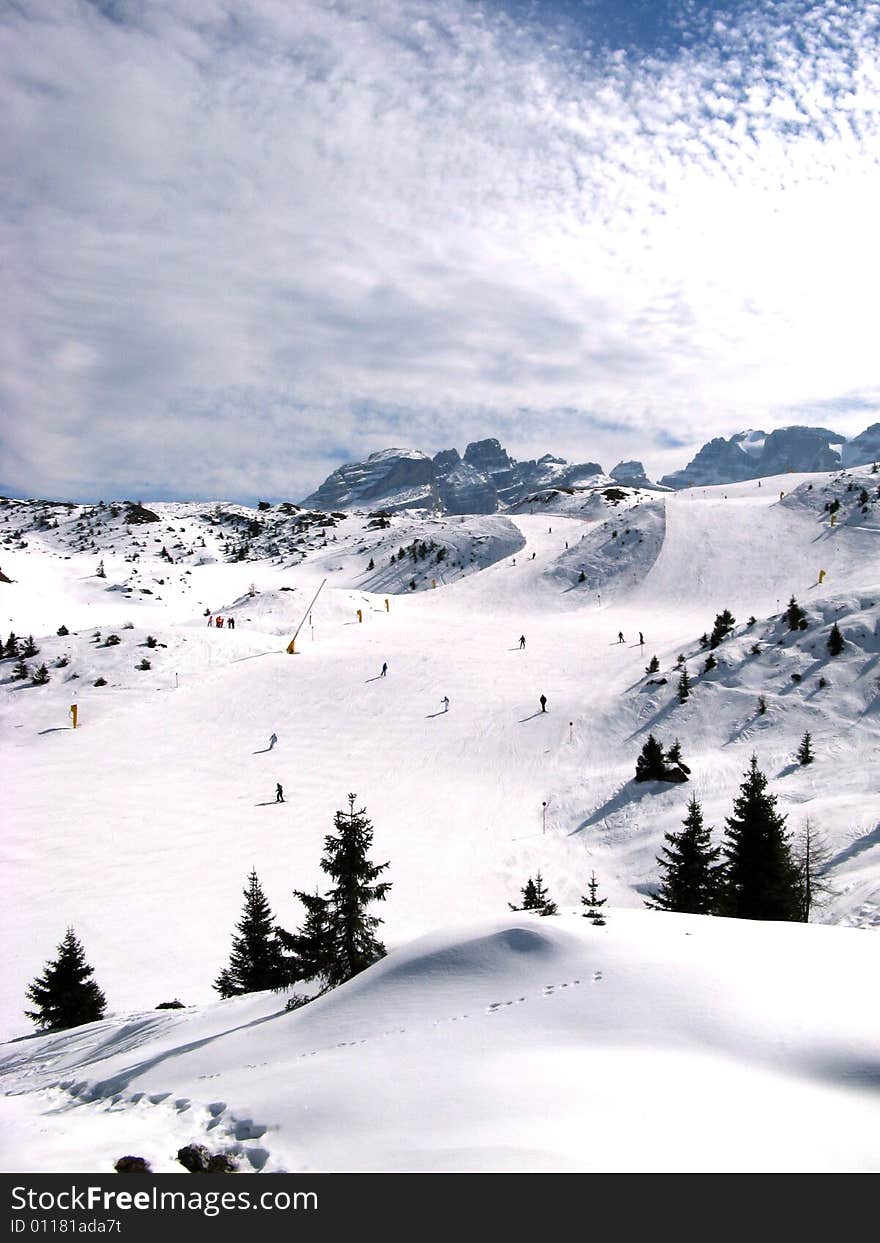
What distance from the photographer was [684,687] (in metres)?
35.6

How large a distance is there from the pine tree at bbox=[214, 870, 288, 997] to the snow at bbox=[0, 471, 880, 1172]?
4.71 ft

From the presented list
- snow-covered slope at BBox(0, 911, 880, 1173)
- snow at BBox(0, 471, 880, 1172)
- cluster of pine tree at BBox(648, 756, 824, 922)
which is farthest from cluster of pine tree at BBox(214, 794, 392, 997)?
cluster of pine tree at BBox(648, 756, 824, 922)

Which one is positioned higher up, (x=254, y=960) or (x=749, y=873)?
(x=749, y=873)

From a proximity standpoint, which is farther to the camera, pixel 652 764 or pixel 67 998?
pixel 652 764

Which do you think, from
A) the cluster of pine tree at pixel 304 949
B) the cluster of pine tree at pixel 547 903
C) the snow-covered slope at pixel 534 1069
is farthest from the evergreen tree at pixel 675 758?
the snow-covered slope at pixel 534 1069

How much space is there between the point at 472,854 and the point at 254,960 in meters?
10.5

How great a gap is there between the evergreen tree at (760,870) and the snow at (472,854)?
135cm

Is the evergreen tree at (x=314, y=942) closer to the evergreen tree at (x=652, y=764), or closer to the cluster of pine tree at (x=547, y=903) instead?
the cluster of pine tree at (x=547, y=903)

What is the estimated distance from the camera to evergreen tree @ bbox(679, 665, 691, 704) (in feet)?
116

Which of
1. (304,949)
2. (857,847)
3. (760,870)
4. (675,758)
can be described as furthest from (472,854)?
(857,847)

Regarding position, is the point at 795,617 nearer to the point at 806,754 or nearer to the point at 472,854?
the point at 806,754
